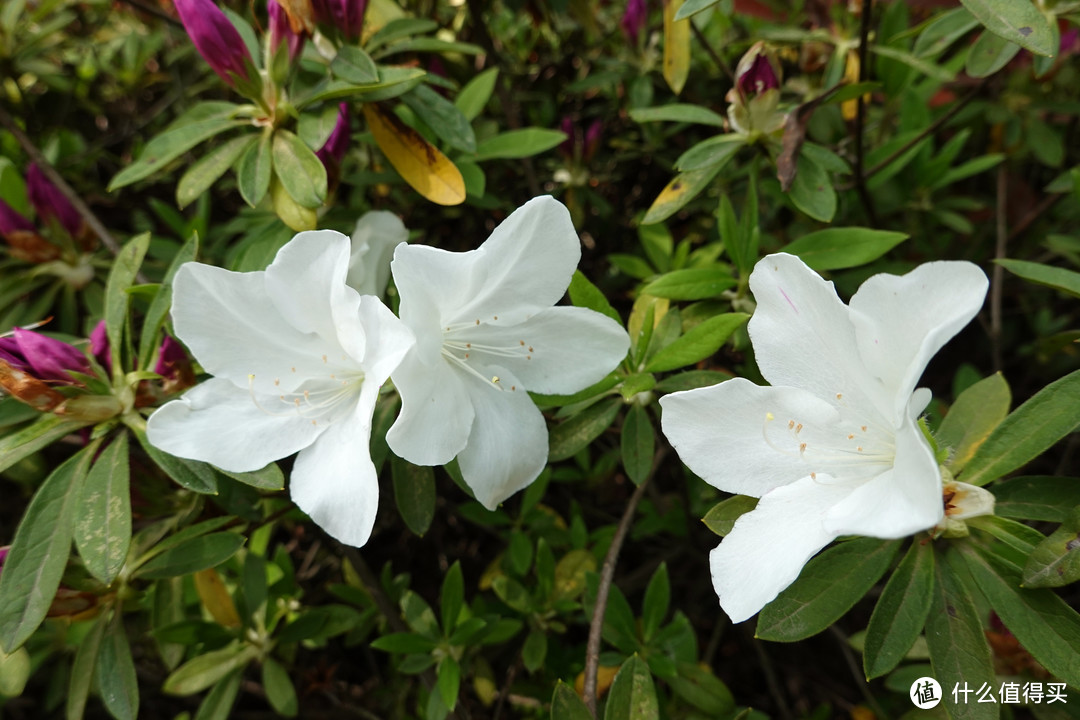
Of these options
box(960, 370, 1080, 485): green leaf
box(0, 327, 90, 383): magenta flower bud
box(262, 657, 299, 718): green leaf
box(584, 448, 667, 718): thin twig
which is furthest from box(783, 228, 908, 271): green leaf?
box(262, 657, 299, 718): green leaf

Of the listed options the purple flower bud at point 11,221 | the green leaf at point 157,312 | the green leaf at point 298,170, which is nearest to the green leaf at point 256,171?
the green leaf at point 298,170

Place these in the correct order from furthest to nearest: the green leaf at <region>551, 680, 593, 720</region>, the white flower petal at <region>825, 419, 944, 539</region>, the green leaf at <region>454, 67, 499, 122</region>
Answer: the green leaf at <region>454, 67, 499, 122</region> → the green leaf at <region>551, 680, 593, 720</region> → the white flower petal at <region>825, 419, 944, 539</region>

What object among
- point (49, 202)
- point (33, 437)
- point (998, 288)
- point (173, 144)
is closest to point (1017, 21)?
point (998, 288)

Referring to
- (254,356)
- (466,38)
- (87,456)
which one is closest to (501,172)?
(466,38)

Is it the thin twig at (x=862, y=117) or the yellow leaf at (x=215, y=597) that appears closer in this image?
the thin twig at (x=862, y=117)

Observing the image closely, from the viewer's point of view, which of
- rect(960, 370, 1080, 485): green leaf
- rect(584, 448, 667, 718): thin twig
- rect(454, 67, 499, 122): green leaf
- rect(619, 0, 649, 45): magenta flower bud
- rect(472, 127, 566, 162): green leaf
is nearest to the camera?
rect(960, 370, 1080, 485): green leaf

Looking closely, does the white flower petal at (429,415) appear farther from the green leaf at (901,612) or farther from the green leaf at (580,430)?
the green leaf at (901,612)

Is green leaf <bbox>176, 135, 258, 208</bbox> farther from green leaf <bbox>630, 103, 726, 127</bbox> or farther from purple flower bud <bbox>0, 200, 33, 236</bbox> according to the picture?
green leaf <bbox>630, 103, 726, 127</bbox>

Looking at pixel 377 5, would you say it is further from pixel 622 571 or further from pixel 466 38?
pixel 622 571
